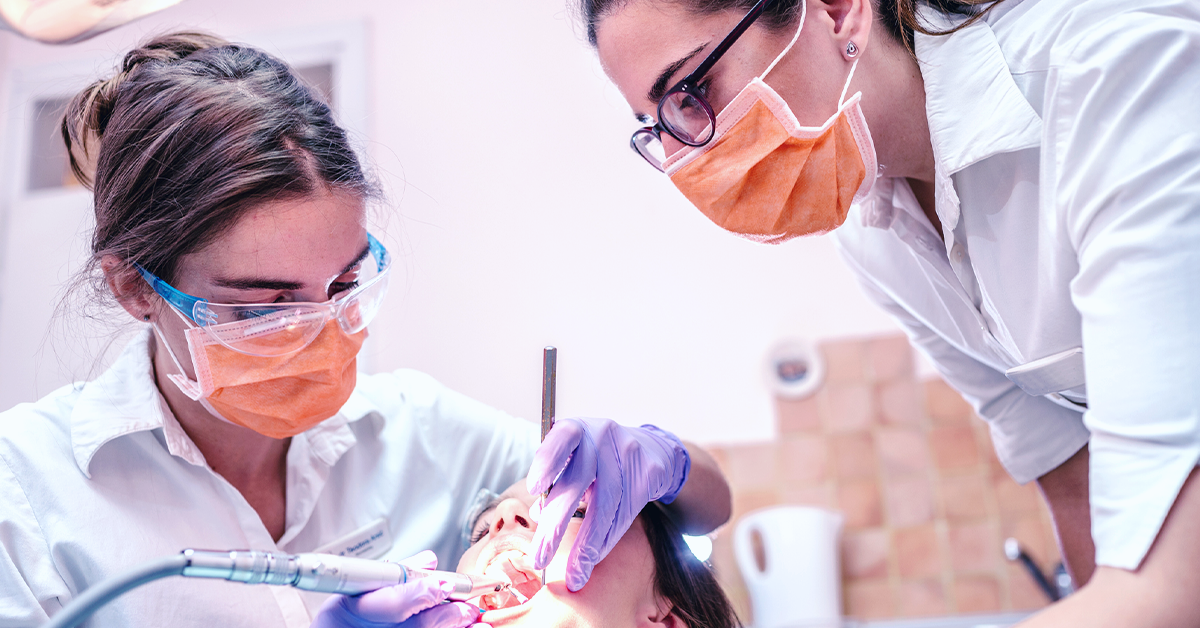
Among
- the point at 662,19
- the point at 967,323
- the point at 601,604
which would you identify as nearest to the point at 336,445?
the point at 601,604

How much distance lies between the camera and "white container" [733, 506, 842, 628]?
7.69 feet

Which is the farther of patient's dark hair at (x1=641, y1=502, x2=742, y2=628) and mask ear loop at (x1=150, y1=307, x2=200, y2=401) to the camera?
patient's dark hair at (x1=641, y1=502, x2=742, y2=628)

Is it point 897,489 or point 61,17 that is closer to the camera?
point 61,17

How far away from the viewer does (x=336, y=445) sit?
5.18 ft

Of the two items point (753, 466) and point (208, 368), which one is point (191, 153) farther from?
point (753, 466)

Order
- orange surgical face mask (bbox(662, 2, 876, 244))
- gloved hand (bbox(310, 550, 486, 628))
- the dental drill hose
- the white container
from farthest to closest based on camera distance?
the white container, orange surgical face mask (bbox(662, 2, 876, 244)), gloved hand (bbox(310, 550, 486, 628)), the dental drill hose

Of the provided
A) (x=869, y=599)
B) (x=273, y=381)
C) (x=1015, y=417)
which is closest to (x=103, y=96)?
(x=273, y=381)

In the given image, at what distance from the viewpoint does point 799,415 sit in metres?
2.55

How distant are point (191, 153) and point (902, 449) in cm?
206

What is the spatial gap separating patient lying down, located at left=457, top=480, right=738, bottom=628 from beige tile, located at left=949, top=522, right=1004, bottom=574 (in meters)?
1.19

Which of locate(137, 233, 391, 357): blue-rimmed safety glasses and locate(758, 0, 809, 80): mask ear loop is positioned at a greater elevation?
locate(758, 0, 809, 80): mask ear loop

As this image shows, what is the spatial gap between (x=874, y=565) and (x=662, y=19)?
6.12 feet

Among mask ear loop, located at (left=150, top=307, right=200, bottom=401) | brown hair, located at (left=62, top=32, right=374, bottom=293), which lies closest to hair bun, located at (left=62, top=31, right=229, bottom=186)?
brown hair, located at (left=62, top=32, right=374, bottom=293)

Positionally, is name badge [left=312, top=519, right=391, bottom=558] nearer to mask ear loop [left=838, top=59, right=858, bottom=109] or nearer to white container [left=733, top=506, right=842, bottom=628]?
mask ear loop [left=838, top=59, right=858, bottom=109]
